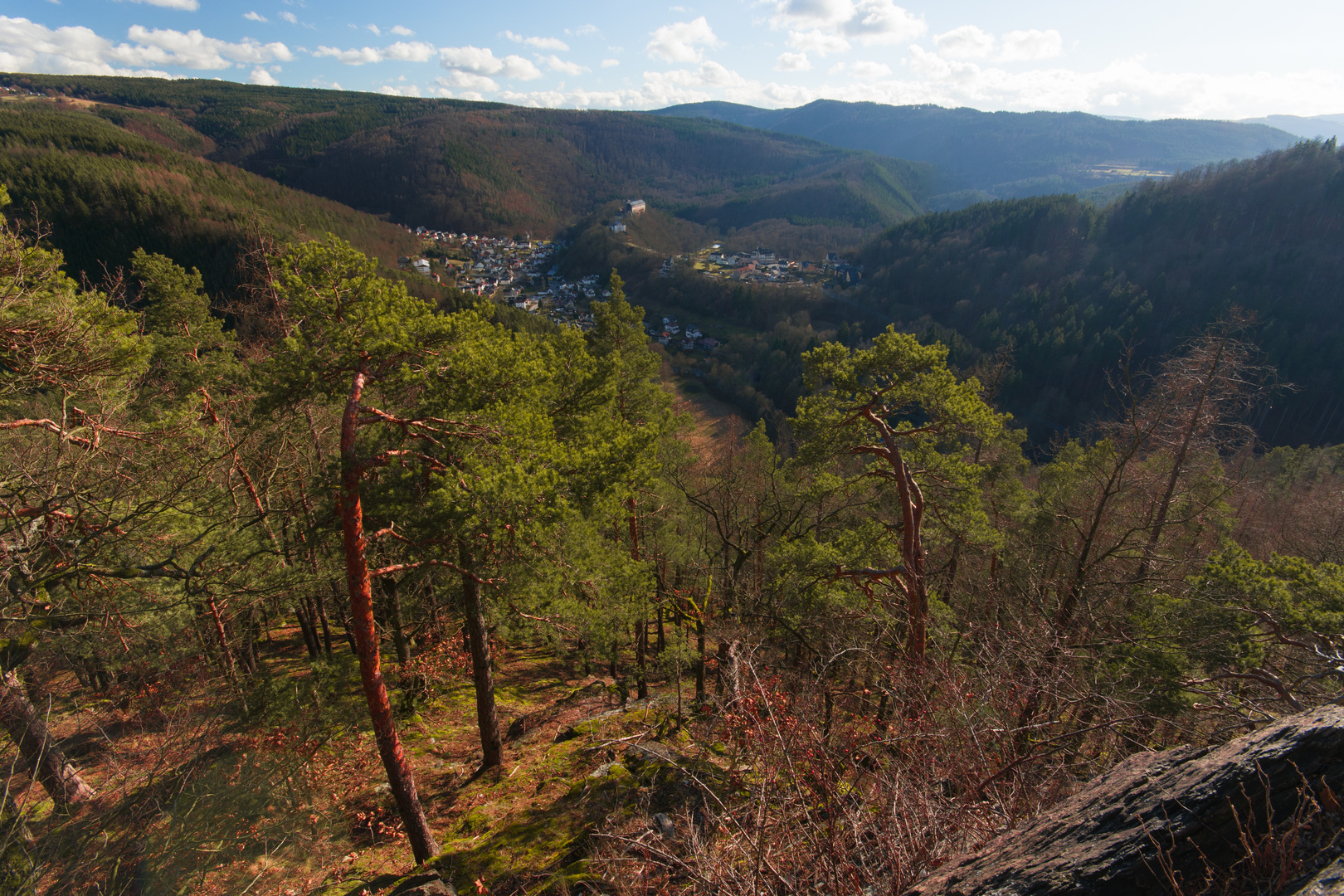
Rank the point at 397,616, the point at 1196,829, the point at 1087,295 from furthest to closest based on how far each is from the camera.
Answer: the point at 1087,295 → the point at 397,616 → the point at 1196,829

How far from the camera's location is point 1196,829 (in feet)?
9.33

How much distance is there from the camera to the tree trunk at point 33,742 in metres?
6.26

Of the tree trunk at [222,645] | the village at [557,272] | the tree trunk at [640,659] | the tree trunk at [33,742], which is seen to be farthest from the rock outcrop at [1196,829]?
the village at [557,272]

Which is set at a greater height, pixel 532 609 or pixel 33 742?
pixel 532 609

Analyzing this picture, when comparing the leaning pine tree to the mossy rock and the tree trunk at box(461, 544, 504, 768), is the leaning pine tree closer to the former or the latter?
the tree trunk at box(461, 544, 504, 768)

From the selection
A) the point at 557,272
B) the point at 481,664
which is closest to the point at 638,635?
the point at 481,664

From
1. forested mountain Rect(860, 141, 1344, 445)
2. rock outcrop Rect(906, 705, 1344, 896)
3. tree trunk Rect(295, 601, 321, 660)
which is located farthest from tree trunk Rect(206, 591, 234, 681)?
forested mountain Rect(860, 141, 1344, 445)

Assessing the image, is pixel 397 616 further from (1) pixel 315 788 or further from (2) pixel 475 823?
(2) pixel 475 823

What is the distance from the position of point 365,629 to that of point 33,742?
460 centimetres

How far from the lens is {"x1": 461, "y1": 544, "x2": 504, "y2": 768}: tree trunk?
777cm

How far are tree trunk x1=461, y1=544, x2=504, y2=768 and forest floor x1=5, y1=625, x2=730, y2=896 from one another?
1.27 ft

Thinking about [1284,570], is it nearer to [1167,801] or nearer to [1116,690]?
[1116,690]

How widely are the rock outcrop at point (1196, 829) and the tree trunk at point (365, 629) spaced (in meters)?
5.98

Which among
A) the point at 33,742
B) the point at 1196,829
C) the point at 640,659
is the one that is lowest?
the point at 640,659
